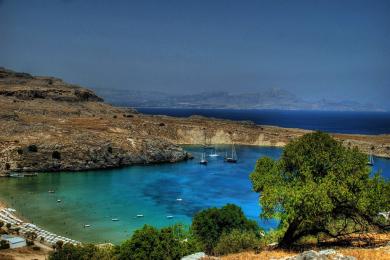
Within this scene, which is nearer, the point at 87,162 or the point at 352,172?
the point at 352,172

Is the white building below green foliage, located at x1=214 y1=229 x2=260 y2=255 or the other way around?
below

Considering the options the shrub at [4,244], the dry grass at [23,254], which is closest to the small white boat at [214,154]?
the dry grass at [23,254]

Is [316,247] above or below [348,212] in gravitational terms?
below

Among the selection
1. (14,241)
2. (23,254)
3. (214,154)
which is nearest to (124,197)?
(14,241)

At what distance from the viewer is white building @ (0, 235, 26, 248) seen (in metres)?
52.8

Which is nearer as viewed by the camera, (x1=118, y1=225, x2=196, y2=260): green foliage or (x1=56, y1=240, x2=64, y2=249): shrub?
(x1=118, y1=225, x2=196, y2=260): green foliage

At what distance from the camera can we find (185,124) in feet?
642

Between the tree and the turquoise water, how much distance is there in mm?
34115

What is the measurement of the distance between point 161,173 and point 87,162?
78.1ft

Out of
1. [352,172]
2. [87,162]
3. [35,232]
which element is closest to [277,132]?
[87,162]

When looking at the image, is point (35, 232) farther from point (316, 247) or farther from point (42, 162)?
point (42, 162)

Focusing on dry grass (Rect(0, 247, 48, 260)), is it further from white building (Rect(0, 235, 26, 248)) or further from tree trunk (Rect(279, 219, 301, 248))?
tree trunk (Rect(279, 219, 301, 248))

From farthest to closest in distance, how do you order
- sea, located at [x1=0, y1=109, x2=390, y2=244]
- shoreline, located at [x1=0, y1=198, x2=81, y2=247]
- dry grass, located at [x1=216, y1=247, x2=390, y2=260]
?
sea, located at [x1=0, y1=109, x2=390, y2=244], shoreline, located at [x1=0, y1=198, x2=81, y2=247], dry grass, located at [x1=216, y1=247, x2=390, y2=260]

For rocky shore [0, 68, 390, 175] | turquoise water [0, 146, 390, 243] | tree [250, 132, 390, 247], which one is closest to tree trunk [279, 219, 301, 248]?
tree [250, 132, 390, 247]
